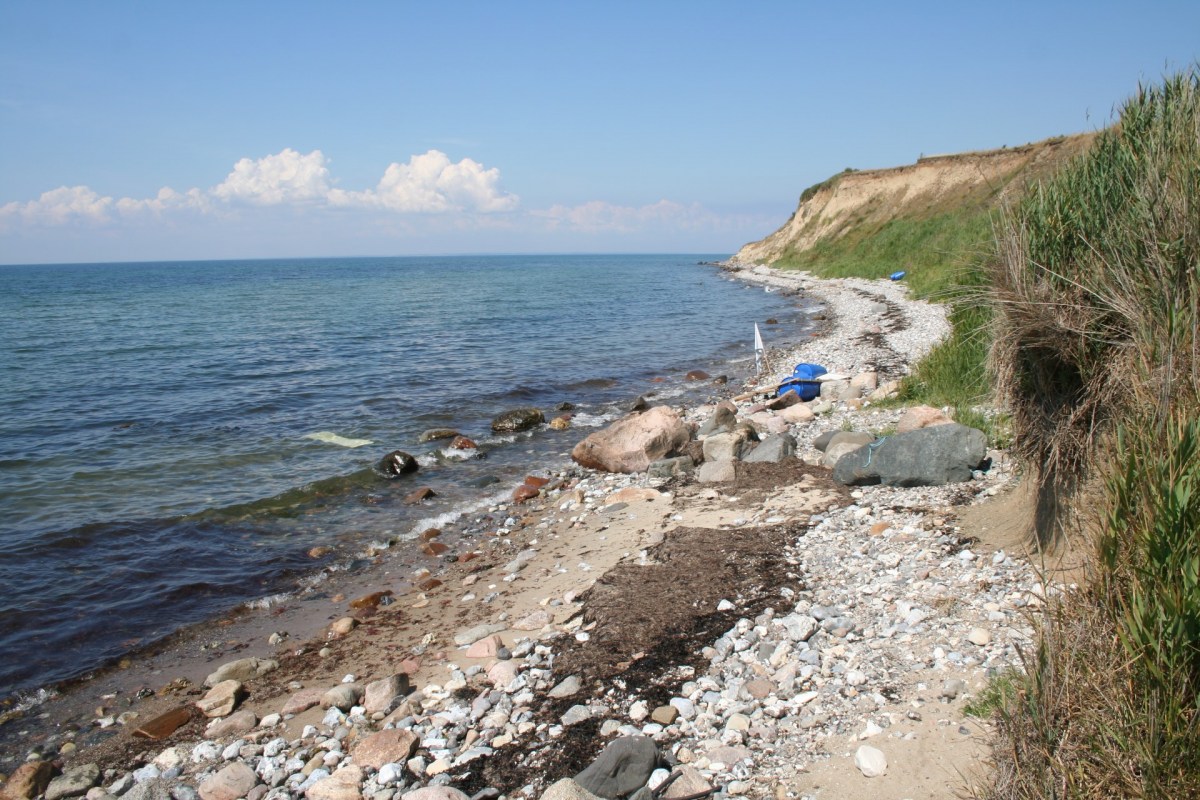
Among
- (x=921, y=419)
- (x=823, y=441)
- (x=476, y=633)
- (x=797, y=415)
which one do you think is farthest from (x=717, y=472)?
(x=476, y=633)

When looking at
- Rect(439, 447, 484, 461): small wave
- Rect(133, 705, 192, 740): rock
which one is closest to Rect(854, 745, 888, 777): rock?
Rect(133, 705, 192, 740): rock

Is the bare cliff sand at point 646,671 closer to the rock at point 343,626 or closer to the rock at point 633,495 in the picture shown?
the rock at point 343,626

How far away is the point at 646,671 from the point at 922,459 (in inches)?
211

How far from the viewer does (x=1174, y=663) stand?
3.35 m

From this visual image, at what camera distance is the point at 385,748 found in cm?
584

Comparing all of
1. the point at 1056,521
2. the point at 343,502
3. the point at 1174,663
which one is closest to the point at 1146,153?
the point at 1056,521

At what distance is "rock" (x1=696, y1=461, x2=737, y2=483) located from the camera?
1198 cm

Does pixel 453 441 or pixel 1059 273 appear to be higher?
pixel 1059 273

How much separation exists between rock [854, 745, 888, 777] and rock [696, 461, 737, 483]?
7313mm

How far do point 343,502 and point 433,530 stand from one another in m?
2.67

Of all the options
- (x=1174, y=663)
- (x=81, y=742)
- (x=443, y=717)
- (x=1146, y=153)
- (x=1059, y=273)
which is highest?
(x=1146, y=153)

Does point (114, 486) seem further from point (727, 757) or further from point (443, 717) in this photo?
point (727, 757)

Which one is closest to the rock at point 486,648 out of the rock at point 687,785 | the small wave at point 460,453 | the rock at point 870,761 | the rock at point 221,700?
the rock at point 221,700

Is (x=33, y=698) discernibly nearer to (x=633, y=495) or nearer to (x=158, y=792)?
(x=158, y=792)
